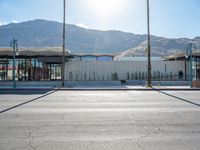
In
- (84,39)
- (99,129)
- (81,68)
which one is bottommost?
(99,129)

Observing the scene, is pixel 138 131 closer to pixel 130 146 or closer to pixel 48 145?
pixel 130 146

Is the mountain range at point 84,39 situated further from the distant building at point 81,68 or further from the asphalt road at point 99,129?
the asphalt road at point 99,129

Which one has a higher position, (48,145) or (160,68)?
(160,68)

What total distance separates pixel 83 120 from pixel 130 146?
3.45 metres

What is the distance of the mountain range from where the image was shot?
149375 millimetres

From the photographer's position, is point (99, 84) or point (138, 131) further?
point (99, 84)

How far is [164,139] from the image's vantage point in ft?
24.5

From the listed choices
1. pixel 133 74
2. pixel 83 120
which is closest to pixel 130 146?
pixel 83 120

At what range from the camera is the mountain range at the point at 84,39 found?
149m

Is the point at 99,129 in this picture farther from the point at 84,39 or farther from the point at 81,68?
the point at 84,39

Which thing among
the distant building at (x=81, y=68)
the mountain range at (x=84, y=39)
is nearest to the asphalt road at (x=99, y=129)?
the distant building at (x=81, y=68)

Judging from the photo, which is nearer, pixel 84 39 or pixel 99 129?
pixel 99 129

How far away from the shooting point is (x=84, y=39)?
555 feet

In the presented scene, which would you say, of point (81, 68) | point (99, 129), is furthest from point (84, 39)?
point (99, 129)
